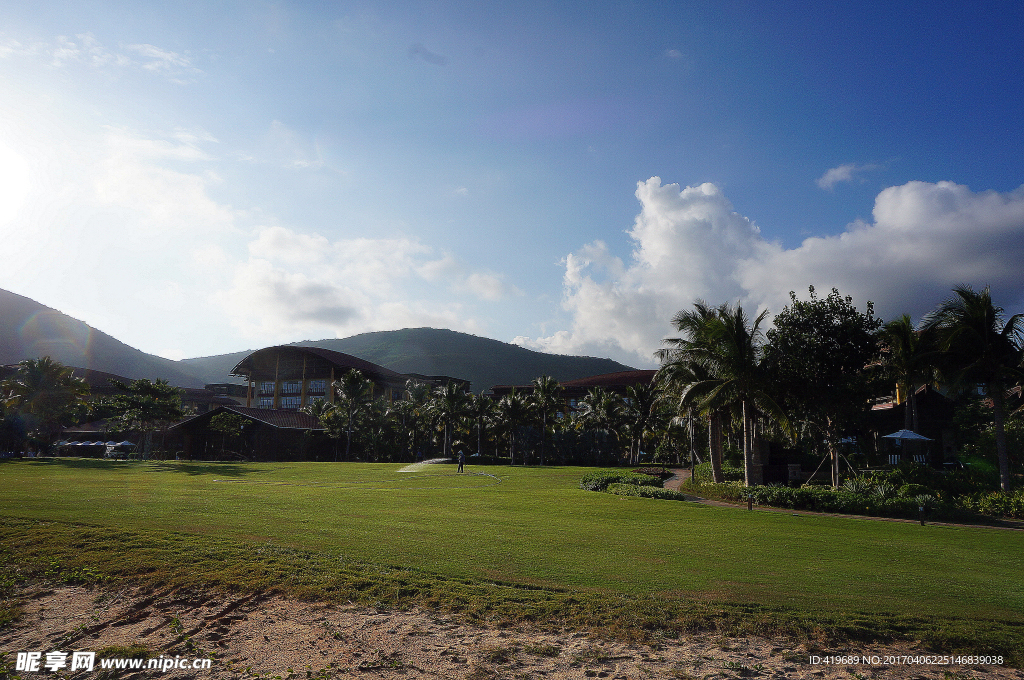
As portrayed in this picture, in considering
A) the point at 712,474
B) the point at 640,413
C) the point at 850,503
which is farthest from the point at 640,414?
the point at 850,503

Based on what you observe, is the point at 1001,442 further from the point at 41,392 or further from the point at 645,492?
the point at 41,392

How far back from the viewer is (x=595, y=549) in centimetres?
1328

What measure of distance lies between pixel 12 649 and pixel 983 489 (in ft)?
99.0

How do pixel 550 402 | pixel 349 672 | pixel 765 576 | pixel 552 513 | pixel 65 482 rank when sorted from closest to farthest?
pixel 349 672 → pixel 765 576 → pixel 552 513 → pixel 65 482 → pixel 550 402

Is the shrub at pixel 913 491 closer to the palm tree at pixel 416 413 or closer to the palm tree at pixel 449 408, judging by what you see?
the palm tree at pixel 449 408

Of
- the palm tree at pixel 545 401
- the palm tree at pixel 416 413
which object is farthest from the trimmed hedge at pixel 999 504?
the palm tree at pixel 416 413

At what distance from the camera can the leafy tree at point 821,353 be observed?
29.3 meters

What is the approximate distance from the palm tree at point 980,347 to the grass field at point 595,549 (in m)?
11.8

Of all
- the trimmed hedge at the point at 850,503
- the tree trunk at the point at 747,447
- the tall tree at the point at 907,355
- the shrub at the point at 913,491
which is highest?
the tall tree at the point at 907,355

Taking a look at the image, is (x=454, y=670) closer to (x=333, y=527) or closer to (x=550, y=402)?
(x=333, y=527)

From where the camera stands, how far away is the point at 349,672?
6.88 meters

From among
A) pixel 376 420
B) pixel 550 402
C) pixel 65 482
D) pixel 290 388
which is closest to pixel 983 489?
pixel 65 482

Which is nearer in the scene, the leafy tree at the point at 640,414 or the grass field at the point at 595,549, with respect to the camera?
the grass field at the point at 595,549

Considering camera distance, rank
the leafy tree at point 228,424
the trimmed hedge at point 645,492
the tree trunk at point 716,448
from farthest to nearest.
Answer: the leafy tree at point 228,424
the tree trunk at point 716,448
the trimmed hedge at point 645,492
